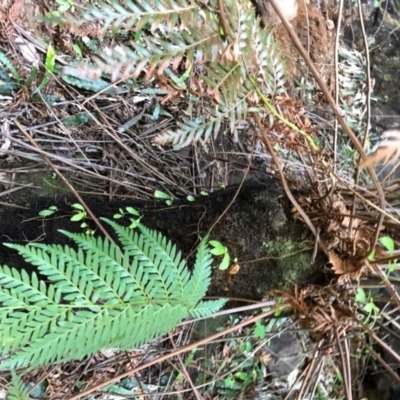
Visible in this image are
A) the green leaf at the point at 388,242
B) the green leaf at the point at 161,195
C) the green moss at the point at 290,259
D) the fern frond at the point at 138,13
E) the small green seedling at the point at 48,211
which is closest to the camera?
the fern frond at the point at 138,13

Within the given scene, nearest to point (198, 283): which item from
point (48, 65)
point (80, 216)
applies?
point (80, 216)

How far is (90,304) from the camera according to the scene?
89cm

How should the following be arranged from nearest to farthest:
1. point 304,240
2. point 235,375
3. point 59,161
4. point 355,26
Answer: point 304,240 → point 59,161 → point 235,375 → point 355,26

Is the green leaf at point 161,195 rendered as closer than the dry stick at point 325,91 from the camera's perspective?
No

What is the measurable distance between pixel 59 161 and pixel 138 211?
1.32 feet

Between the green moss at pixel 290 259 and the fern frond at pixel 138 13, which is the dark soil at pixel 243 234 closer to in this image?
the green moss at pixel 290 259

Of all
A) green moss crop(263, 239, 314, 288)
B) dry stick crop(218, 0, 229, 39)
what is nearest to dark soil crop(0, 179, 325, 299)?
green moss crop(263, 239, 314, 288)

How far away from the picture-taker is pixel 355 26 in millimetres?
2355

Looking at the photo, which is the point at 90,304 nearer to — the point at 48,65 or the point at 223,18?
the point at 223,18

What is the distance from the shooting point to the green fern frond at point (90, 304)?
83cm

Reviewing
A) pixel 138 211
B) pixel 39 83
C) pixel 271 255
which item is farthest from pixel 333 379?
pixel 39 83

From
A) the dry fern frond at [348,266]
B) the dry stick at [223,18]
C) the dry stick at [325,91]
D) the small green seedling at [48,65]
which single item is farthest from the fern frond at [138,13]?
the small green seedling at [48,65]

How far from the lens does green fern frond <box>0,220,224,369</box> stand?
829mm

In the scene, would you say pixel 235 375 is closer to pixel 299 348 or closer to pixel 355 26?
pixel 299 348
